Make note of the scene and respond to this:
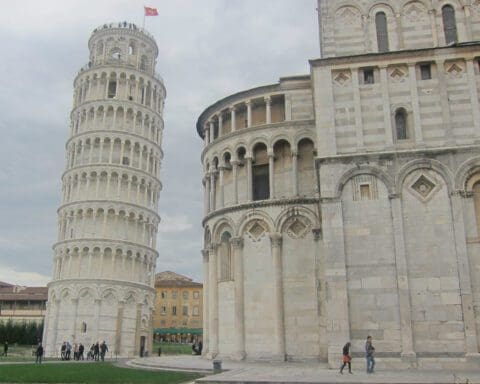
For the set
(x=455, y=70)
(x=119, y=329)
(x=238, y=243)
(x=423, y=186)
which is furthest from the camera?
(x=119, y=329)

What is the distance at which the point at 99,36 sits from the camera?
6378cm

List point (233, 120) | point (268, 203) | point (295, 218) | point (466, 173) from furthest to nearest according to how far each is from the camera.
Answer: point (233, 120) → point (268, 203) → point (295, 218) → point (466, 173)

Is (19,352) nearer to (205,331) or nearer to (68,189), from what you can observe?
(68,189)

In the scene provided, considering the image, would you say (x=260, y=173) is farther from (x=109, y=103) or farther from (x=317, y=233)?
(x=109, y=103)

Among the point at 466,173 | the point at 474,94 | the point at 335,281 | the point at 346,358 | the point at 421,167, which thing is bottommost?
the point at 346,358

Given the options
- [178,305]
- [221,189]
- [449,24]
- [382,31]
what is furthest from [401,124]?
[178,305]

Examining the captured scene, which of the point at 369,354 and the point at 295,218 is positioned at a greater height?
the point at 295,218

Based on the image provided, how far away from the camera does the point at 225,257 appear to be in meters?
30.4

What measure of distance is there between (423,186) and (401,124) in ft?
9.93

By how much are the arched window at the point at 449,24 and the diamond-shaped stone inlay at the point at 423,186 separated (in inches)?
310

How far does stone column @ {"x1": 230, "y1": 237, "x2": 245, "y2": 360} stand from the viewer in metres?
27.7

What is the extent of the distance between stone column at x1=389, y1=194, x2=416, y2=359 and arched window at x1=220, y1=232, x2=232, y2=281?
35.0ft

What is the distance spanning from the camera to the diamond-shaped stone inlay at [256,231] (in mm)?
28953

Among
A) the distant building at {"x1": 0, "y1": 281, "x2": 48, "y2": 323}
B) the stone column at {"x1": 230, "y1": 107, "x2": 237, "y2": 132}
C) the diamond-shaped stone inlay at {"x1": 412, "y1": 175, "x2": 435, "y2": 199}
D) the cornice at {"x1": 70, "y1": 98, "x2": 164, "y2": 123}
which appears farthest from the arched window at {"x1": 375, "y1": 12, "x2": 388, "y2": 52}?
the distant building at {"x1": 0, "y1": 281, "x2": 48, "y2": 323}
